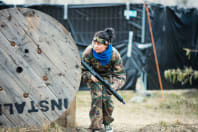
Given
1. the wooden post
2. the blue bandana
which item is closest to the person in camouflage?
the blue bandana

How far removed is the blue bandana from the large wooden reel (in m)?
0.61

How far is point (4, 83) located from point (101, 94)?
121 cm

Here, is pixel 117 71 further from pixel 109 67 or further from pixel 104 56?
pixel 104 56

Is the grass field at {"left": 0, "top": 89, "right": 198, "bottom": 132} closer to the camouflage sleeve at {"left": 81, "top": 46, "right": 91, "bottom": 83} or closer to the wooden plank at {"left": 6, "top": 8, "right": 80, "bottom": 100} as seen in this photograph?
the camouflage sleeve at {"left": 81, "top": 46, "right": 91, "bottom": 83}

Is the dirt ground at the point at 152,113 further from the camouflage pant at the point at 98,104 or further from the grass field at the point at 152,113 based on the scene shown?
the camouflage pant at the point at 98,104

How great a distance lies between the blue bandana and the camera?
11.1ft

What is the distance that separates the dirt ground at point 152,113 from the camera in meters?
3.91

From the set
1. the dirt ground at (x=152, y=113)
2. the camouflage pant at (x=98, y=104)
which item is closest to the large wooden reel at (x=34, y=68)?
the camouflage pant at (x=98, y=104)

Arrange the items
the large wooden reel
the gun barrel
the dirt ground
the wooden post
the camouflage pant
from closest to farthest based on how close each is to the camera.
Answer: the large wooden reel → the gun barrel → the camouflage pant → the wooden post → the dirt ground

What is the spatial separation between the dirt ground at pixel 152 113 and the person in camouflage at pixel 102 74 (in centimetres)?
53

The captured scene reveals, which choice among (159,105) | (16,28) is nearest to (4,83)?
(16,28)

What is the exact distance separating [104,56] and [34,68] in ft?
3.20

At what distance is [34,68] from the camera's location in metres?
2.78

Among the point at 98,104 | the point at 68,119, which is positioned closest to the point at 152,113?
the point at 68,119
